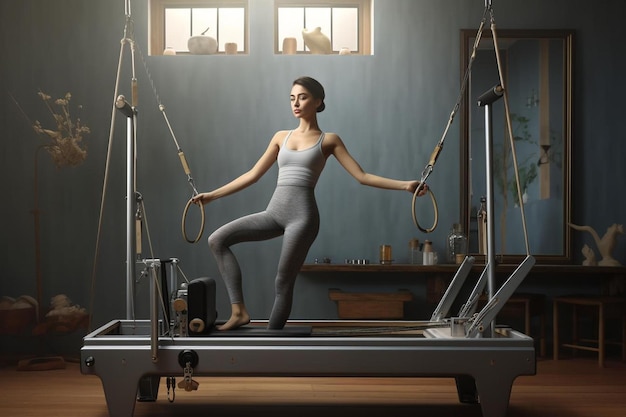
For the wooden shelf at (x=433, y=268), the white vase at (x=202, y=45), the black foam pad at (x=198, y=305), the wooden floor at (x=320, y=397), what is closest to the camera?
the black foam pad at (x=198, y=305)

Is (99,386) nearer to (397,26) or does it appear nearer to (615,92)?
(397,26)

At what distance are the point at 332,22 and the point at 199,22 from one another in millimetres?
1034

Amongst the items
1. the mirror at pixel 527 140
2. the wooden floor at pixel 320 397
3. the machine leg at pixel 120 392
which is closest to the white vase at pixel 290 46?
the mirror at pixel 527 140

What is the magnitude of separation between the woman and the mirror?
2.12 m

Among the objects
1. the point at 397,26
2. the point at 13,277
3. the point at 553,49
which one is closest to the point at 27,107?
the point at 13,277

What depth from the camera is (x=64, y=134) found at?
5512 mm

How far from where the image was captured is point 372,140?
5.57 metres

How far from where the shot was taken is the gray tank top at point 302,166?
356 centimetres

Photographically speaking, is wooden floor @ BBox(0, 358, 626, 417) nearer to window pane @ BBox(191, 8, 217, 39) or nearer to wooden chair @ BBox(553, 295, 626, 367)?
wooden chair @ BBox(553, 295, 626, 367)

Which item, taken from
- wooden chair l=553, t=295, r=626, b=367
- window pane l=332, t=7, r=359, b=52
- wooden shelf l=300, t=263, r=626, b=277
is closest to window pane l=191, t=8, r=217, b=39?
window pane l=332, t=7, r=359, b=52

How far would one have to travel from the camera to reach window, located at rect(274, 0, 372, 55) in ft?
18.8

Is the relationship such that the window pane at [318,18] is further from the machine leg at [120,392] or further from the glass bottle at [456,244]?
the machine leg at [120,392]

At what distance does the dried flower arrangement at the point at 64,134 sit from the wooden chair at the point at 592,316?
3578 millimetres

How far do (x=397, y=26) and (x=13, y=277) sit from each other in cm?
341
